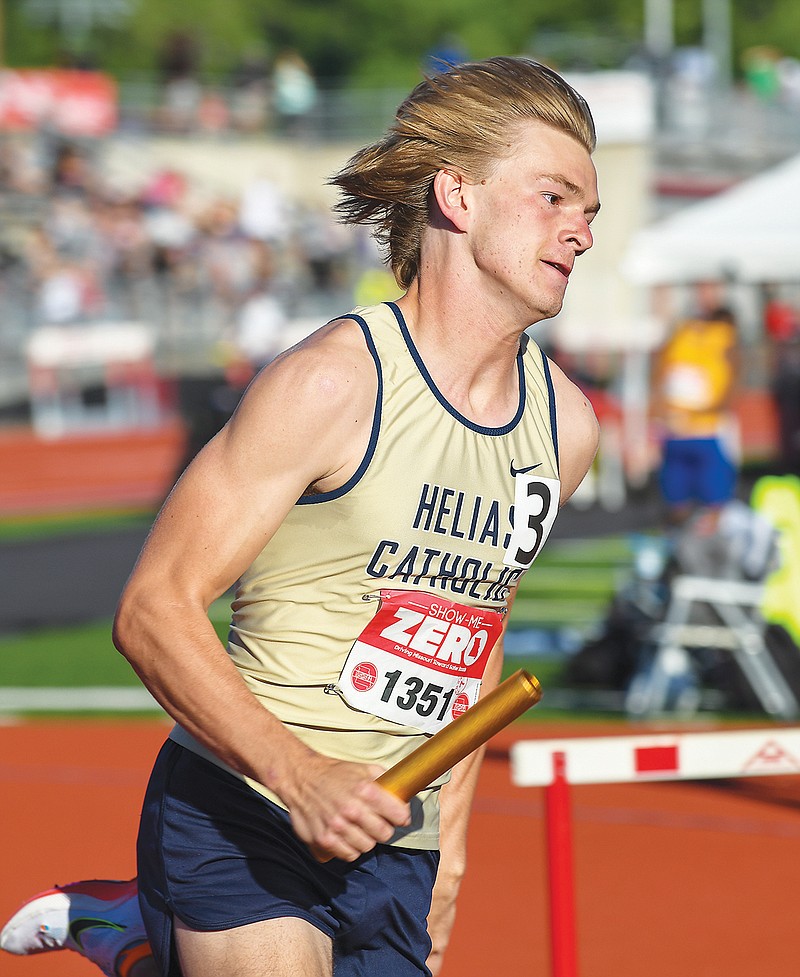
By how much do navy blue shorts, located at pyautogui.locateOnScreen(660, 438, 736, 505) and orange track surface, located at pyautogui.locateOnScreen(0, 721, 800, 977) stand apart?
197 centimetres

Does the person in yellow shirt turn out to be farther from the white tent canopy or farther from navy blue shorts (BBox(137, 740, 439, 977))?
navy blue shorts (BBox(137, 740, 439, 977))

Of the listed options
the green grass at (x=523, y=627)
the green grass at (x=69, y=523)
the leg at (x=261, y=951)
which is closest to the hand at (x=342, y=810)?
the leg at (x=261, y=951)

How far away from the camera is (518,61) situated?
107 inches

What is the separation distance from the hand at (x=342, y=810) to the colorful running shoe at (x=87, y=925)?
812mm

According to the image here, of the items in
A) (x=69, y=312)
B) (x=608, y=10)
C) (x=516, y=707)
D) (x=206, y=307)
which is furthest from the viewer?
(x=608, y=10)

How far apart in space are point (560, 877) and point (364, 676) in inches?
37.8

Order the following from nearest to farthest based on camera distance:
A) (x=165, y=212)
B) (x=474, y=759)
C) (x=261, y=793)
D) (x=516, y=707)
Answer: (x=516, y=707)
(x=261, y=793)
(x=474, y=759)
(x=165, y=212)

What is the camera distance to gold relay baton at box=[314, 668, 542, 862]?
232 centimetres

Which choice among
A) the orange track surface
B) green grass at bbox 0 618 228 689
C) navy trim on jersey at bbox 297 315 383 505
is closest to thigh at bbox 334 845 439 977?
navy trim on jersey at bbox 297 315 383 505

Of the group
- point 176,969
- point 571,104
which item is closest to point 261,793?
point 176,969

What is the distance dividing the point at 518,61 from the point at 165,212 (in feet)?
77.7

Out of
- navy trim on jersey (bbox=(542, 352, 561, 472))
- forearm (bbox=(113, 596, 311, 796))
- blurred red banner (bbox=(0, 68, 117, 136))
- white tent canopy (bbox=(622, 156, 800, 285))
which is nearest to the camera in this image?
forearm (bbox=(113, 596, 311, 796))

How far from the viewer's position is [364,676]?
103 inches

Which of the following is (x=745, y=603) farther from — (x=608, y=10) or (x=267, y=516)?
(x=608, y=10)
